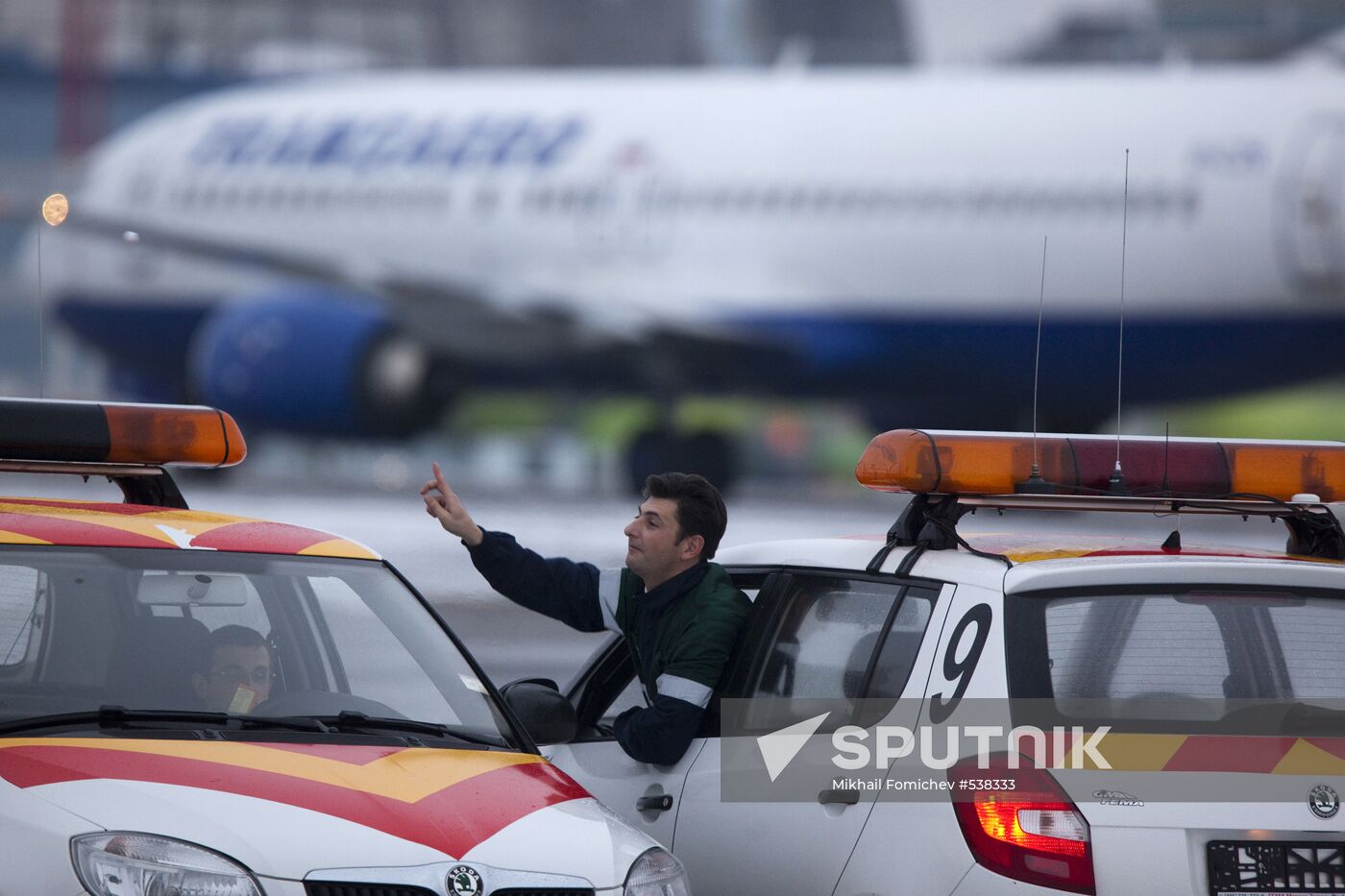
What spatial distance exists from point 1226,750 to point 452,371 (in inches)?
737

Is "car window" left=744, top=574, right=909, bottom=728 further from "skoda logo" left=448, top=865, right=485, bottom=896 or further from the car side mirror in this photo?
"skoda logo" left=448, top=865, right=485, bottom=896

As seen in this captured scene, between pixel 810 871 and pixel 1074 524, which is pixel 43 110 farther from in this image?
pixel 810 871

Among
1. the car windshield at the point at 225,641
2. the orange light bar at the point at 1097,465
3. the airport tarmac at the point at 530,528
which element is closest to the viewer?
the car windshield at the point at 225,641

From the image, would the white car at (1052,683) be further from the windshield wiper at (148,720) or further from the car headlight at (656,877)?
the windshield wiper at (148,720)

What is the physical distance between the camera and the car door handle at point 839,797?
440 cm

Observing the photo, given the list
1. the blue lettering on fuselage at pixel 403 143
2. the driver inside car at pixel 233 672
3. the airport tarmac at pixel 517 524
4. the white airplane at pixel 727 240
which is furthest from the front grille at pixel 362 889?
the blue lettering on fuselage at pixel 403 143

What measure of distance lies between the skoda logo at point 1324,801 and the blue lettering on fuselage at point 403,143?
733 inches

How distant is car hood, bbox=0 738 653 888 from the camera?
150 inches

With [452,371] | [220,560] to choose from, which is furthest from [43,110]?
[220,560]

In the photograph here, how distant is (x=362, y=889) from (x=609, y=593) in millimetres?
1952

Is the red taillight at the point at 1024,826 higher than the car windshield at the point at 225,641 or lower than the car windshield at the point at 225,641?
lower

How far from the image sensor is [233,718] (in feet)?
14.6

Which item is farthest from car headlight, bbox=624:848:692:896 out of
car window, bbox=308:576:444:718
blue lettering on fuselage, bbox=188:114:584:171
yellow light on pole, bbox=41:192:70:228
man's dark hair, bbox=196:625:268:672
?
blue lettering on fuselage, bbox=188:114:584:171

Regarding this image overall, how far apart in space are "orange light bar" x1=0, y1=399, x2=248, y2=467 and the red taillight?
7.83 ft
